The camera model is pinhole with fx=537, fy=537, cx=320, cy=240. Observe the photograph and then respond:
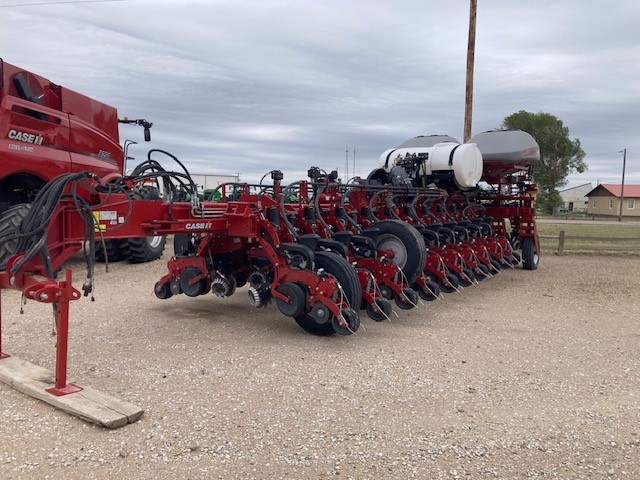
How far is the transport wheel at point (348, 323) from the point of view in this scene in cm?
506

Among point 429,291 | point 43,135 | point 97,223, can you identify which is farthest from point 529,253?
point 97,223

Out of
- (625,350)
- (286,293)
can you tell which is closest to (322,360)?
(286,293)

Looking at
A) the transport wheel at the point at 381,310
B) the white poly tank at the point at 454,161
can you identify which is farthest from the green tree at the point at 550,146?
the transport wheel at the point at 381,310

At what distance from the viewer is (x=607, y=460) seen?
121 inches

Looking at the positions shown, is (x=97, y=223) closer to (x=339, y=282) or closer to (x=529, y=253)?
(x=339, y=282)

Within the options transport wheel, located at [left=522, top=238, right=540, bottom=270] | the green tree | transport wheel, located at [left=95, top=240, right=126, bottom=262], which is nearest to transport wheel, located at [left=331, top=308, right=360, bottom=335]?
transport wheel, located at [left=95, top=240, right=126, bottom=262]

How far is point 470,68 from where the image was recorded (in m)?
13.7

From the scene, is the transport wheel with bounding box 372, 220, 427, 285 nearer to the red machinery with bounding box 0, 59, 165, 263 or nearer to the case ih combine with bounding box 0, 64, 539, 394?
the case ih combine with bounding box 0, 64, 539, 394

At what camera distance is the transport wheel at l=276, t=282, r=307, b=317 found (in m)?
5.21

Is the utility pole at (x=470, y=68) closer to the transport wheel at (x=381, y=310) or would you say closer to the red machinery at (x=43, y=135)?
the red machinery at (x=43, y=135)

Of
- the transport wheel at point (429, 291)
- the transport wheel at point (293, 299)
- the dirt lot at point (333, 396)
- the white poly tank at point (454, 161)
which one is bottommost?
the dirt lot at point (333, 396)

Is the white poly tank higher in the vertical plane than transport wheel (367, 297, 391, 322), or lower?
higher

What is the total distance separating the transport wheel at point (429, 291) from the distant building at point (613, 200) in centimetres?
5510

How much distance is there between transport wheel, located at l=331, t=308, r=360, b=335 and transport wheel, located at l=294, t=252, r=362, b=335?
9 centimetres
